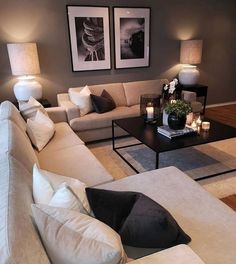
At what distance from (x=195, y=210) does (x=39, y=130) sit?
172 cm

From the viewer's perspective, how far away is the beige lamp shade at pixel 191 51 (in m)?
4.43

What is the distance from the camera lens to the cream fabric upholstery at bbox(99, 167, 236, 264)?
46.6 inches

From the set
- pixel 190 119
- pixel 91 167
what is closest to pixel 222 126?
pixel 190 119

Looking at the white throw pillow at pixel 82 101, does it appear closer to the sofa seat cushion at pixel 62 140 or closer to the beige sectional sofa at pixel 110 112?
the beige sectional sofa at pixel 110 112

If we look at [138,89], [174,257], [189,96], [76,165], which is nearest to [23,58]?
[138,89]

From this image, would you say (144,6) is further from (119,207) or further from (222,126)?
(119,207)

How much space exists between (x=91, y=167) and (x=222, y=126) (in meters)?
1.70

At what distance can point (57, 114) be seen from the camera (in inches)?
130

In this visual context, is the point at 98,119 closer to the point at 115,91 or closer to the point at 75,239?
the point at 115,91

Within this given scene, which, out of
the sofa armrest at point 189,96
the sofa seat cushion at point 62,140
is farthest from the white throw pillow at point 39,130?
the sofa armrest at point 189,96

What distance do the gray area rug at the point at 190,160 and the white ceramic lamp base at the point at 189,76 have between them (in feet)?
5.90

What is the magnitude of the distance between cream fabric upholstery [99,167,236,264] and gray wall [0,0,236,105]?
2.87 meters

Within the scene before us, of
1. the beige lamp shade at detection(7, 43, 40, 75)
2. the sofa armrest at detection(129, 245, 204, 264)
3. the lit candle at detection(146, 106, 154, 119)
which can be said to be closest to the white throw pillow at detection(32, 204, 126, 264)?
the sofa armrest at detection(129, 245, 204, 264)

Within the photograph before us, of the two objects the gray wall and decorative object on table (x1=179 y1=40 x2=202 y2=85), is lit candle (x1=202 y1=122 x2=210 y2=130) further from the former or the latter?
the gray wall
